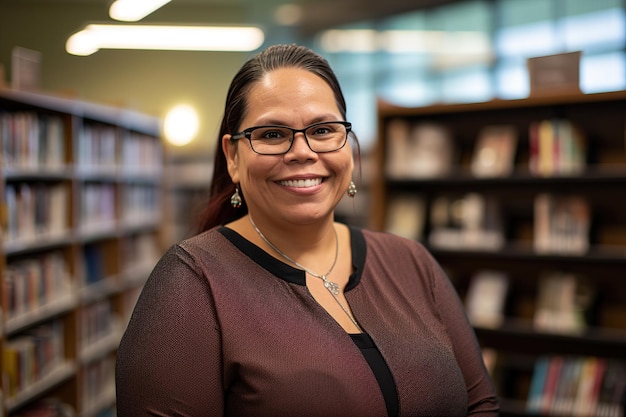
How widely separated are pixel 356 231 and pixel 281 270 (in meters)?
0.30

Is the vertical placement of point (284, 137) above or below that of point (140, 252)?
above

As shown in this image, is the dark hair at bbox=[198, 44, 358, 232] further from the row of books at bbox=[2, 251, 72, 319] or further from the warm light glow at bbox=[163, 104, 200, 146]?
the warm light glow at bbox=[163, 104, 200, 146]

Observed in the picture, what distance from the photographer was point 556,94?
3295 mm

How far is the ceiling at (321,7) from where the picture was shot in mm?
8469

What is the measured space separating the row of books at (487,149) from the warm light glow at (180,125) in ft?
18.0

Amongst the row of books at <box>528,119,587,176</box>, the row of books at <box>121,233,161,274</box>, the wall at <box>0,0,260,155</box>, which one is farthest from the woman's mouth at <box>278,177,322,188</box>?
the wall at <box>0,0,260,155</box>

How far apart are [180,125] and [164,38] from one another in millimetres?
1259

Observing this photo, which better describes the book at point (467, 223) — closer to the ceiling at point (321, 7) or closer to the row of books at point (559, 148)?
the row of books at point (559, 148)

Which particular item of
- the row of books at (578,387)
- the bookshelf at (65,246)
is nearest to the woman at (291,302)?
the row of books at (578,387)

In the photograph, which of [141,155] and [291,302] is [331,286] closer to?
[291,302]

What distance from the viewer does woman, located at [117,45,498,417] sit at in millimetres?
1225

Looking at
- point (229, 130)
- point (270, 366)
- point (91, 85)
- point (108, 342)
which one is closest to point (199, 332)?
point (270, 366)

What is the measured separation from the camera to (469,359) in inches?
58.9

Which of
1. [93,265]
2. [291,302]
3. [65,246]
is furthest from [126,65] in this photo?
[291,302]
